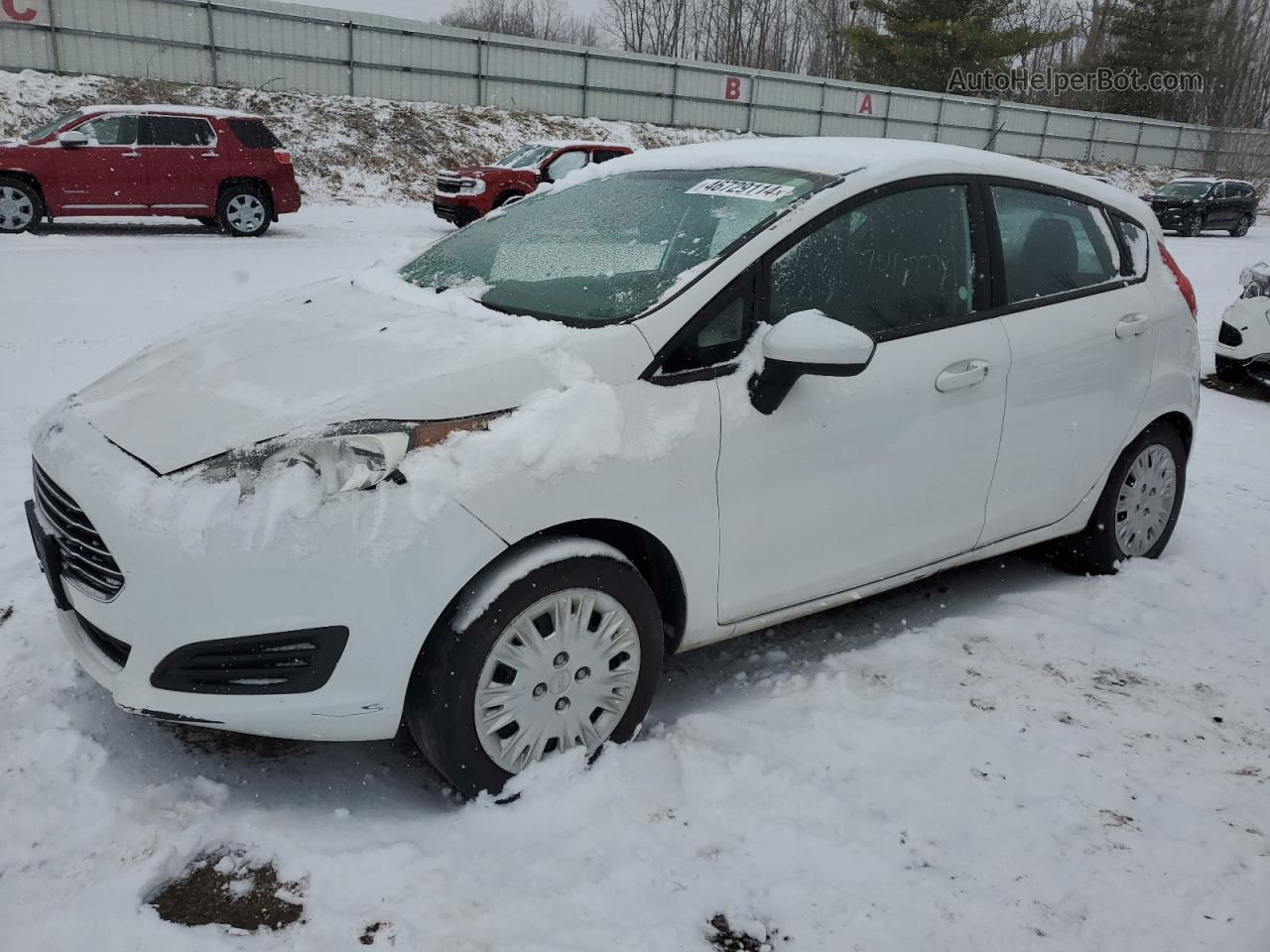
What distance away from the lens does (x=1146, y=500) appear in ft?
14.0

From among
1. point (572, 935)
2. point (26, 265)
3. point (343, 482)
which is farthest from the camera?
point (26, 265)

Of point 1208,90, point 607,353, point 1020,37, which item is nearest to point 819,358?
point 607,353

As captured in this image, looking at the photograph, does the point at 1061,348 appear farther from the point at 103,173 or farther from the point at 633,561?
the point at 103,173

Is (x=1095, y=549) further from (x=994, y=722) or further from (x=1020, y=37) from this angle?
(x=1020, y=37)

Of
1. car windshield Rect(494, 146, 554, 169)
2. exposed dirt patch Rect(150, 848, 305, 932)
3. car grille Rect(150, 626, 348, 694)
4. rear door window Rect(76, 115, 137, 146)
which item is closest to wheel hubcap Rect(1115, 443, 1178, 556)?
car grille Rect(150, 626, 348, 694)

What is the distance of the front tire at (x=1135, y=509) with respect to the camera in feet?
13.5

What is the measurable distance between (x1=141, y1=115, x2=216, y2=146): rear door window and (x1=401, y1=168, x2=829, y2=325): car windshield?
463 inches

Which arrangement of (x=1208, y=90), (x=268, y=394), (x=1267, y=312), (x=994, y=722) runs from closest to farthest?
1. (x=268, y=394)
2. (x=994, y=722)
3. (x=1267, y=312)
4. (x=1208, y=90)

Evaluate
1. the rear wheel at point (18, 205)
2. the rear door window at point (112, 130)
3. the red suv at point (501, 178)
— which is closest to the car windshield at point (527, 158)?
the red suv at point (501, 178)

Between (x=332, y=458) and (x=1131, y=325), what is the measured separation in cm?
313

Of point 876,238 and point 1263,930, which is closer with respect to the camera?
point 1263,930

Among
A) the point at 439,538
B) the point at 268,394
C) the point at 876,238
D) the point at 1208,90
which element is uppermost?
the point at 1208,90

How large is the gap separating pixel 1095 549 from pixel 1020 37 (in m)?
43.5

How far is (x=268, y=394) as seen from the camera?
2.52 meters
